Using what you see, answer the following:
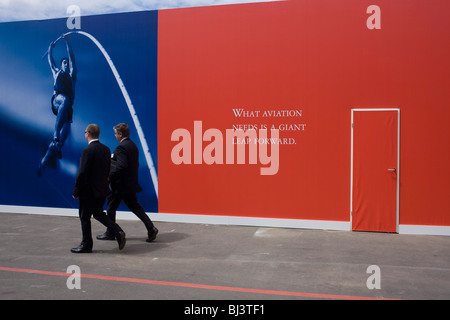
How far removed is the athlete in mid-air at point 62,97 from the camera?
8.96m

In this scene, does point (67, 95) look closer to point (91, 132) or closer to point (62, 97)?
point (62, 97)

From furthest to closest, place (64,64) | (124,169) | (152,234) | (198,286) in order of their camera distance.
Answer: (64,64), (152,234), (124,169), (198,286)

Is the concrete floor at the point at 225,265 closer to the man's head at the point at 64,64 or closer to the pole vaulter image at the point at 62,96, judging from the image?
the pole vaulter image at the point at 62,96

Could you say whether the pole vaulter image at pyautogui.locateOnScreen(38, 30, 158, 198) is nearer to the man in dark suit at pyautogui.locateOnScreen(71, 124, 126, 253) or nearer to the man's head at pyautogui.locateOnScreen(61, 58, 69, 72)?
the man's head at pyautogui.locateOnScreen(61, 58, 69, 72)

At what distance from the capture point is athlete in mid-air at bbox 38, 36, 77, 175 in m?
8.96

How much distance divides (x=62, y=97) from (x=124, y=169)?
144 inches

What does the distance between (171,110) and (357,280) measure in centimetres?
495

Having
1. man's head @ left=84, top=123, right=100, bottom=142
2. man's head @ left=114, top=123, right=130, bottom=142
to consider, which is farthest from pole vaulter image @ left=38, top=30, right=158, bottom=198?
man's head @ left=84, top=123, right=100, bottom=142

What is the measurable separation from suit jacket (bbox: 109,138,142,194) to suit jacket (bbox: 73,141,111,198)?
17.7 inches

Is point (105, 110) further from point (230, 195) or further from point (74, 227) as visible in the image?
point (230, 195)

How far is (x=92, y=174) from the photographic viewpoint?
5758 mm

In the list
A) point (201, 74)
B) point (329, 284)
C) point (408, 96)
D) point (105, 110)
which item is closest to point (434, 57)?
point (408, 96)

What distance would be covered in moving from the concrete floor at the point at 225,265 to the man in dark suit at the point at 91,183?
38 cm

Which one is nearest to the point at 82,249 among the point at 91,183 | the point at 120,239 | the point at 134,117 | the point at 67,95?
the point at 120,239
